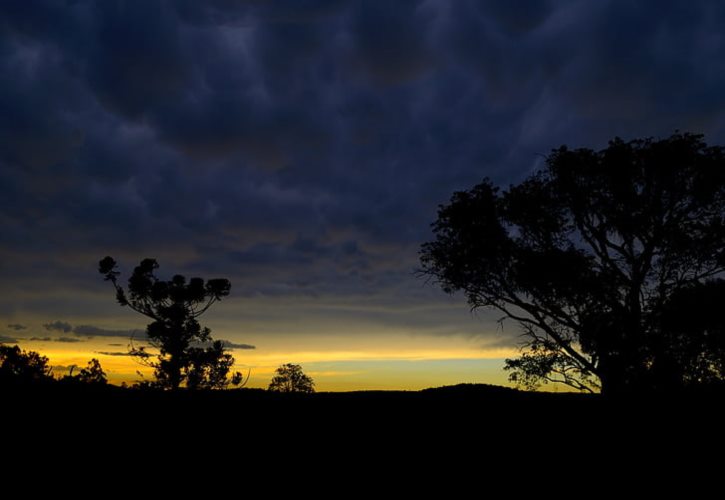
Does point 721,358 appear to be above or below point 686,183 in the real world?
below

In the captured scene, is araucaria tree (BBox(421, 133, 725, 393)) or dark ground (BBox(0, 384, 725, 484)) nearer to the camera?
dark ground (BBox(0, 384, 725, 484))

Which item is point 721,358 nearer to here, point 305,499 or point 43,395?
point 305,499

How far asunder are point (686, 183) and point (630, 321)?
7.10 metres

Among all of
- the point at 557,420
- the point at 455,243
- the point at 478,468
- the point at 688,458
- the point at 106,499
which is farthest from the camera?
the point at 455,243

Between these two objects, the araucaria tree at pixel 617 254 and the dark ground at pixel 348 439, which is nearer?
the dark ground at pixel 348 439

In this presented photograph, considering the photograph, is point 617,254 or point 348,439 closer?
point 348,439

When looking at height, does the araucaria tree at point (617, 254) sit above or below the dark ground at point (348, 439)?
above

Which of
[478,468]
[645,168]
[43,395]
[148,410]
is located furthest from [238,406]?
[645,168]

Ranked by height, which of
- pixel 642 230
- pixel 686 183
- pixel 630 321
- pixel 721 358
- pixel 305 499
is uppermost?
pixel 686 183

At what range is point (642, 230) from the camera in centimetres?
2525

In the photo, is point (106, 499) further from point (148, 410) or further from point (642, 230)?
point (642, 230)

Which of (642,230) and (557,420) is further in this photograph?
(642,230)

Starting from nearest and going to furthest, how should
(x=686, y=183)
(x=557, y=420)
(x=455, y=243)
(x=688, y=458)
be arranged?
(x=688, y=458), (x=557, y=420), (x=686, y=183), (x=455, y=243)

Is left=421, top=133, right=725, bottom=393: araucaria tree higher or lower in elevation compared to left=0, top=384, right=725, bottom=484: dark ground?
higher
